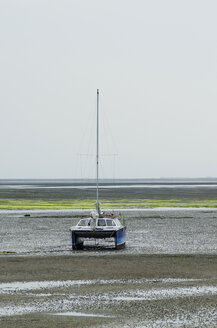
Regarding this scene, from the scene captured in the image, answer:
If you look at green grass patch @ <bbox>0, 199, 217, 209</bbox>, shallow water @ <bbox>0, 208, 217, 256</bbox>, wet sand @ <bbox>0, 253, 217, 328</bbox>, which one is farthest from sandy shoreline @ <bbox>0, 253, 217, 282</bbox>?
green grass patch @ <bbox>0, 199, 217, 209</bbox>

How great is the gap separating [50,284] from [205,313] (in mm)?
7580

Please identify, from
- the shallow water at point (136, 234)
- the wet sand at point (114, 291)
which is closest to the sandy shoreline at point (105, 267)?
the wet sand at point (114, 291)

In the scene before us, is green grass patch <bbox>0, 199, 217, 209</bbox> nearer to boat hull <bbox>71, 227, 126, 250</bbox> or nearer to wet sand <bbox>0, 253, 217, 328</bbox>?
boat hull <bbox>71, 227, 126, 250</bbox>

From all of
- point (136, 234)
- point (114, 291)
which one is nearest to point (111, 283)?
point (114, 291)

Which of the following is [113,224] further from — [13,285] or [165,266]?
[13,285]

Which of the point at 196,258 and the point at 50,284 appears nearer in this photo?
the point at 50,284

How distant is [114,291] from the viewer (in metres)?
24.3

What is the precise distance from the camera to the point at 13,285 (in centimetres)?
2570

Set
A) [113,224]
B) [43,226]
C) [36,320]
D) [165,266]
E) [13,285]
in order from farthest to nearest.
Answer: [43,226], [113,224], [165,266], [13,285], [36,320]

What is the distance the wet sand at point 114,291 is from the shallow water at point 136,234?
4.67 metres

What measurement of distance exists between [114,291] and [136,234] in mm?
27250

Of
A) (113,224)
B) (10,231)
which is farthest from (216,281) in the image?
(10,231)

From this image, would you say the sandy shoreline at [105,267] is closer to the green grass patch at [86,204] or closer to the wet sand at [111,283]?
the wet sand at [111,283]

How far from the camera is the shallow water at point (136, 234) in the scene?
4028cm
